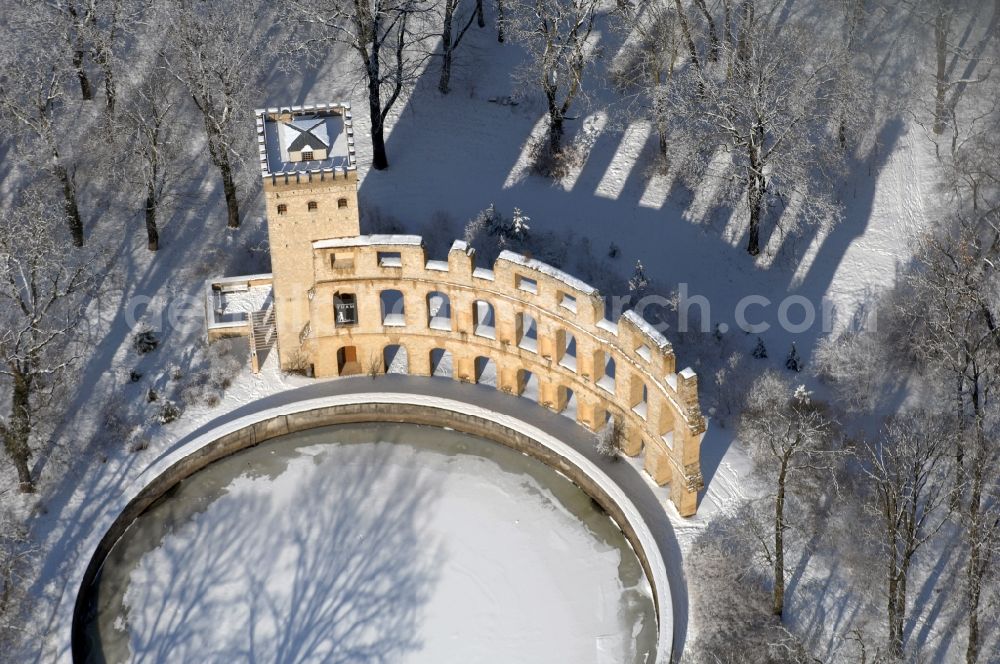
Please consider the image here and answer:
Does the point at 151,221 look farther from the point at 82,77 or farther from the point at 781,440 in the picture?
the point at 781,440

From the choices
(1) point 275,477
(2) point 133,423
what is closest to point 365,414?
(1) point 275,477

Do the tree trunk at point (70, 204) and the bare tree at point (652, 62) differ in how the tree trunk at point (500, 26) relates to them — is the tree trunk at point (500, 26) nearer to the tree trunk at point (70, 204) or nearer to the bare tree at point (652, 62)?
the bare tree at point (652, 62)

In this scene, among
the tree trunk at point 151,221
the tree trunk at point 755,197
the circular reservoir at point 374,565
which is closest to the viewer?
the circular reservoir at point 374,565

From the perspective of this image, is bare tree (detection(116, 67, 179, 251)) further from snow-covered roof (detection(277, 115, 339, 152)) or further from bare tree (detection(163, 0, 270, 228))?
snow-covered roof (detection(277, 115, 339, 152))

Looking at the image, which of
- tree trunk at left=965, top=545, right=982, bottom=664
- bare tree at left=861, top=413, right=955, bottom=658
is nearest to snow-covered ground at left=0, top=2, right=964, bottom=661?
bare tree at left=861, top=413, right=955, bottom=658

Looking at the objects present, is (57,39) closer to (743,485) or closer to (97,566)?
(97,566)

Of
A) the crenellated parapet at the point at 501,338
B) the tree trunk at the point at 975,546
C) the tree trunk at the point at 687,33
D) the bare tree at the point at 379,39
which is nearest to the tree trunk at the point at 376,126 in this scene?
the bare tree at the point at 379,39
